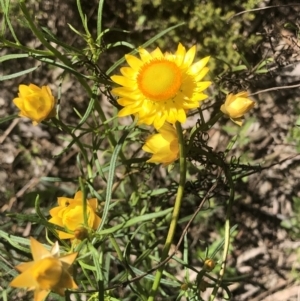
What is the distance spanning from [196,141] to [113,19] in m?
0.84

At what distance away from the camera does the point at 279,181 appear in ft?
6.52

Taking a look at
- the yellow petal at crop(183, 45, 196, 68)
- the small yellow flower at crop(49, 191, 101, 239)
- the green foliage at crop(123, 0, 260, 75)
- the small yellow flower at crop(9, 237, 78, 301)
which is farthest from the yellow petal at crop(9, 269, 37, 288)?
the green foliage at crop(123, 0, 260, 75)

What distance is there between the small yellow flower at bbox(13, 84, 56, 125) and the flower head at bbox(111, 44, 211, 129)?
0.15 m

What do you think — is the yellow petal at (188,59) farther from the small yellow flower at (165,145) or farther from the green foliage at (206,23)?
the green foliage at (206,23)

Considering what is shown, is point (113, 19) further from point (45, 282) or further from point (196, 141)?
point (45, 282)

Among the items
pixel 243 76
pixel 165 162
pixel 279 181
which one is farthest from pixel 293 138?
pixel 165 162

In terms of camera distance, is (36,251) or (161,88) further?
(161,88)

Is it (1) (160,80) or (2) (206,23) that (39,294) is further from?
(2) (206,23)

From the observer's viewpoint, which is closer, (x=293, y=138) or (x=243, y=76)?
(x=243, y=76)

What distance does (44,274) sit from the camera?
955 mm

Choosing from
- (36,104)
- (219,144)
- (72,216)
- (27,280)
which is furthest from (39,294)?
(219,144)

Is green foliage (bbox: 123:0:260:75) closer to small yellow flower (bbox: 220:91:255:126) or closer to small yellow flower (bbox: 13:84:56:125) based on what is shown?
small yellow flower (bbox: 220:91:255:126)

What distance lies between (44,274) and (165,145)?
16.5 inches

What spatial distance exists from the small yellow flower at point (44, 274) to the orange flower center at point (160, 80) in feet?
1.29
